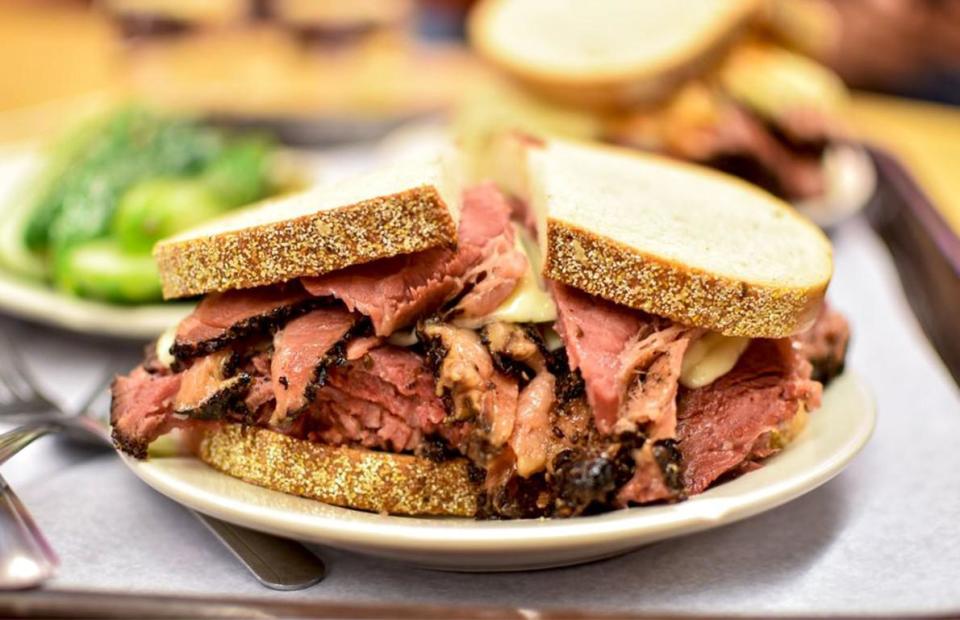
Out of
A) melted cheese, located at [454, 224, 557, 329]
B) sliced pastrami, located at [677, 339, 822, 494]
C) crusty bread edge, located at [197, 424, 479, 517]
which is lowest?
sliced pastrami, located at [677, 339, 822, 494]

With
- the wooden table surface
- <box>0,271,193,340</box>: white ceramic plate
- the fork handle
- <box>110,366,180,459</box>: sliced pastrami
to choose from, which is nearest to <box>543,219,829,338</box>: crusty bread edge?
<box>110,366,180,459</box>: sliced pastrami

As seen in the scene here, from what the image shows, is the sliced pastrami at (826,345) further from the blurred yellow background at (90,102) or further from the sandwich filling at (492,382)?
the blurred yellow background at (90,102)

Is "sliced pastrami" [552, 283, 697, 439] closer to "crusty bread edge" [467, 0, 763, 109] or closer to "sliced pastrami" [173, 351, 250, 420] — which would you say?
"sliced pastrami" [173, 351, 250, 420]

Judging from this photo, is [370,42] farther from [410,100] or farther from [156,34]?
[156,34]

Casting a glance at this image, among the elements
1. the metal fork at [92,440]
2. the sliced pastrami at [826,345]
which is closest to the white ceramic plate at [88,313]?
the metal fork at [92,440]

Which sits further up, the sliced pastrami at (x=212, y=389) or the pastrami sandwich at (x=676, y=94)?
the sliced pastrami at (x=212, y=389)

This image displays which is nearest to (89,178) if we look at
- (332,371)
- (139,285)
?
(139,285)
